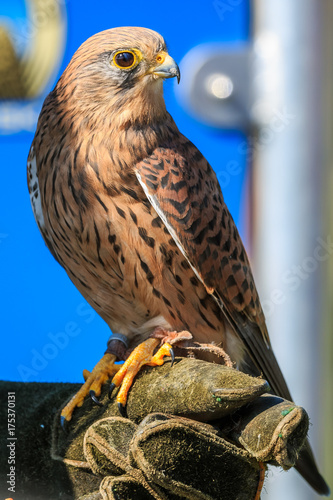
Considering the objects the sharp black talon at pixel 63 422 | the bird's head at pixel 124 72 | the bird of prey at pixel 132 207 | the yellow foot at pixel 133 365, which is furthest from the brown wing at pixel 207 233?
the sharp black talon at pixel 63 422

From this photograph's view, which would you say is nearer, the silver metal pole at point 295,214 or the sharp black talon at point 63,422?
the sharp black talon at point 63,422

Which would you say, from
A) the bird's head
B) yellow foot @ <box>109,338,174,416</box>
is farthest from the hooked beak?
yellow foot @ <box>109,338,174,416</box>

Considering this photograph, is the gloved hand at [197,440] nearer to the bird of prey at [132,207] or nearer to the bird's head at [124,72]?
the bird of prey at [132,207]

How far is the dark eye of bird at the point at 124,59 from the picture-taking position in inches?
53.7

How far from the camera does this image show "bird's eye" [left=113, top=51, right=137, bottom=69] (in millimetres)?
1363

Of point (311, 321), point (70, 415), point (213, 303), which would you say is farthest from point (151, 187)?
point (311, 321)

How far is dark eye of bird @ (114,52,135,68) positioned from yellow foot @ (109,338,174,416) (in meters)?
0.81

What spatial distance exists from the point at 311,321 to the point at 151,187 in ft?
6.07

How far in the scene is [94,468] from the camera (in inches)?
41.6

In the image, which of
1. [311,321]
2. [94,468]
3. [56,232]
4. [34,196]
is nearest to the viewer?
[94,468]

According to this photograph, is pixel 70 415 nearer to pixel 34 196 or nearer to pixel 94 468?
pixel 94 468

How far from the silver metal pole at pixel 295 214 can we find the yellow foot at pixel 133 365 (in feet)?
5.44

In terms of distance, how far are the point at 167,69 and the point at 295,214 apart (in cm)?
172

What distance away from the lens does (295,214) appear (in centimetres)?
286
